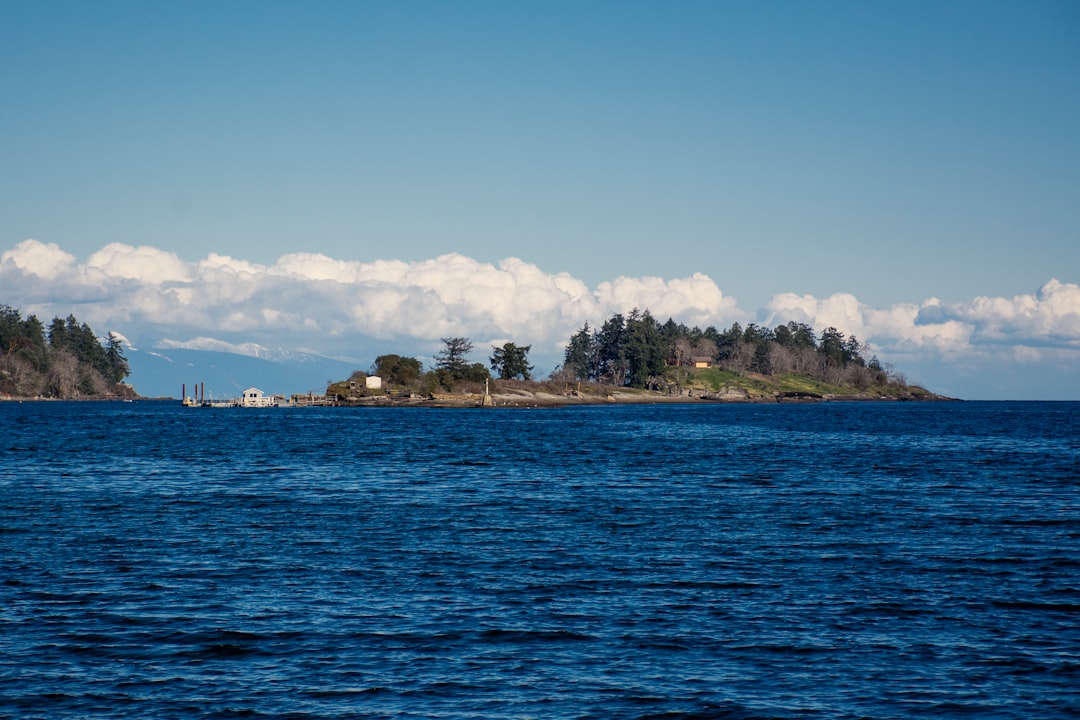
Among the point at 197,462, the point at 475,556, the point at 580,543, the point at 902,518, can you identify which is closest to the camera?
the point at 475,556

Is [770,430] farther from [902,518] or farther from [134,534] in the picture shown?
[134,534]

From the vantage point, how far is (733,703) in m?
19.2

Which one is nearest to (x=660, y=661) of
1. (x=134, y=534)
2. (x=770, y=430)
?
(x=134, y=534)

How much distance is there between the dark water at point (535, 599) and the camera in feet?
64.8

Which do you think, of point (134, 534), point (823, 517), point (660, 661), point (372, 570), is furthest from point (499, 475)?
point (660, 661)

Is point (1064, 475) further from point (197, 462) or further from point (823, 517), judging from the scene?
point (197, 462)

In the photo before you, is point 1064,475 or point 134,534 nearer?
point 134,534

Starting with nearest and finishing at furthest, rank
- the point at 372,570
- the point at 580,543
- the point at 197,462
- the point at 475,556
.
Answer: the point at 372,570 → the point at 475,556 → the point at 580,543 → the point at 197,462

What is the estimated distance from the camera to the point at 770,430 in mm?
140375

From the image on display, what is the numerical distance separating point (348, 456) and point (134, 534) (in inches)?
1731

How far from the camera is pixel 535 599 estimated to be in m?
27.2

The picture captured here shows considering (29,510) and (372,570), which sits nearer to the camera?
(372,570)

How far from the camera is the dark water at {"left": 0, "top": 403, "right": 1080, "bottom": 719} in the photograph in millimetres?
19739

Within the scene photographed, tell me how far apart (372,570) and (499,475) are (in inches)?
1362
